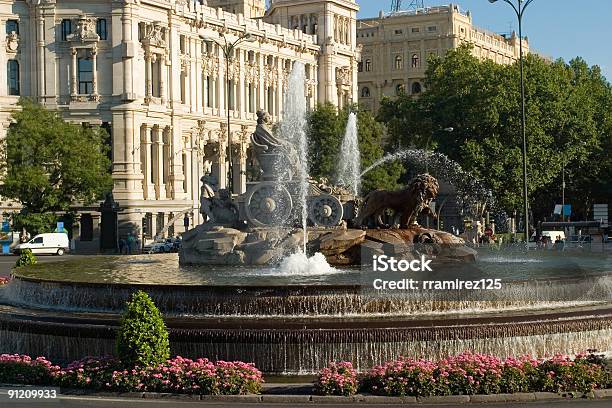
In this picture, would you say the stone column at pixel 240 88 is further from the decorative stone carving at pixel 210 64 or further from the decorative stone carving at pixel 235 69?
the decorative stone carving at pixel 210 64

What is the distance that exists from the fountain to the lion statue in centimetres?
4

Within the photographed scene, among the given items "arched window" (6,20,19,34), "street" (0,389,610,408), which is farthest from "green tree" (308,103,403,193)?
"street" (0,389,610,408)

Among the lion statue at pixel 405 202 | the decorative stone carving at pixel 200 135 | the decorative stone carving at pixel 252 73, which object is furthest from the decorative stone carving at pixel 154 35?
the lion statue at pixel 405 202

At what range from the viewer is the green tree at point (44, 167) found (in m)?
72.8

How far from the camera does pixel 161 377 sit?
65.1 ft

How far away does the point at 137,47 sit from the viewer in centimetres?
8662

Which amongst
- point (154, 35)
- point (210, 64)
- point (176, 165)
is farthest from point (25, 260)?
point (210, 64)

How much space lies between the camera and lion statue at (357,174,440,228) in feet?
100

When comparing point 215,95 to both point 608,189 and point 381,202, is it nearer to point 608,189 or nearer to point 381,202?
point 608,189

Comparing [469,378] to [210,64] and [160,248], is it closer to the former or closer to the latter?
[160,248]

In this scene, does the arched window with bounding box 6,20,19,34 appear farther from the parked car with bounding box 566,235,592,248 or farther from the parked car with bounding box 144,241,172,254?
the parked car with bounding box 566,235,592,248

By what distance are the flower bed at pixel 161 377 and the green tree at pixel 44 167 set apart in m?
53.3

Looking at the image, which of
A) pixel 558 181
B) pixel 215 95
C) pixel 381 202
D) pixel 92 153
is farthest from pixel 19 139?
pixel 381 202

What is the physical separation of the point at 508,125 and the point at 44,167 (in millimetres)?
32297
